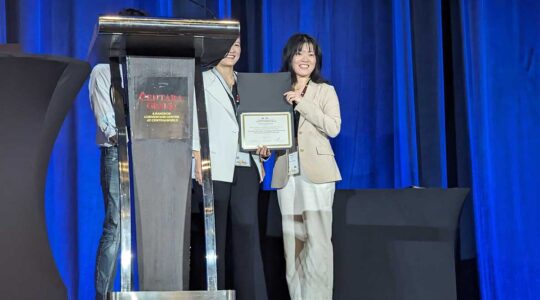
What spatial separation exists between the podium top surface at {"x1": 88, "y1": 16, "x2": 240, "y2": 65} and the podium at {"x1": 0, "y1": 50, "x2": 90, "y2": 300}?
0.87ft

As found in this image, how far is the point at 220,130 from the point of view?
2.66 m

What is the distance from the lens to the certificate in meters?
2.68

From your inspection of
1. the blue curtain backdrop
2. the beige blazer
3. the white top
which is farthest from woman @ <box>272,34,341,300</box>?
the blue curtain backdrop

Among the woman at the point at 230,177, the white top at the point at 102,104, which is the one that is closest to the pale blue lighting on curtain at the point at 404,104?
the woman at the point at 230,177

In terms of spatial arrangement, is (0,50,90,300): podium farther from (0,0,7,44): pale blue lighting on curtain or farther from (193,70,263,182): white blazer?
(0,0,7,44): pale blue lighting on curtain

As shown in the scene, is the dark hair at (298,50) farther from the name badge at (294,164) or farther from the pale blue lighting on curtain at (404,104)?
the pale blue lighting on curtain at (404,104)

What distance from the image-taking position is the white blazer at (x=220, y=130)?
2602 mm

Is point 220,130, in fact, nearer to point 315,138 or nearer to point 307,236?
point 315,138

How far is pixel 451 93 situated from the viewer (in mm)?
3768

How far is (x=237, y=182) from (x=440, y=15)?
1654 millimetres

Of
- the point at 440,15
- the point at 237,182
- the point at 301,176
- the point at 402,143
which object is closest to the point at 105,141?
the point at 237,182

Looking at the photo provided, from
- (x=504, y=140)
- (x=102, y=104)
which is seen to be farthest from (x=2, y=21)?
(x=504, y=140)

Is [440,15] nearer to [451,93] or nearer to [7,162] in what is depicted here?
[451,93]

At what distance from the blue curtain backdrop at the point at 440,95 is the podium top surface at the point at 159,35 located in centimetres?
162
